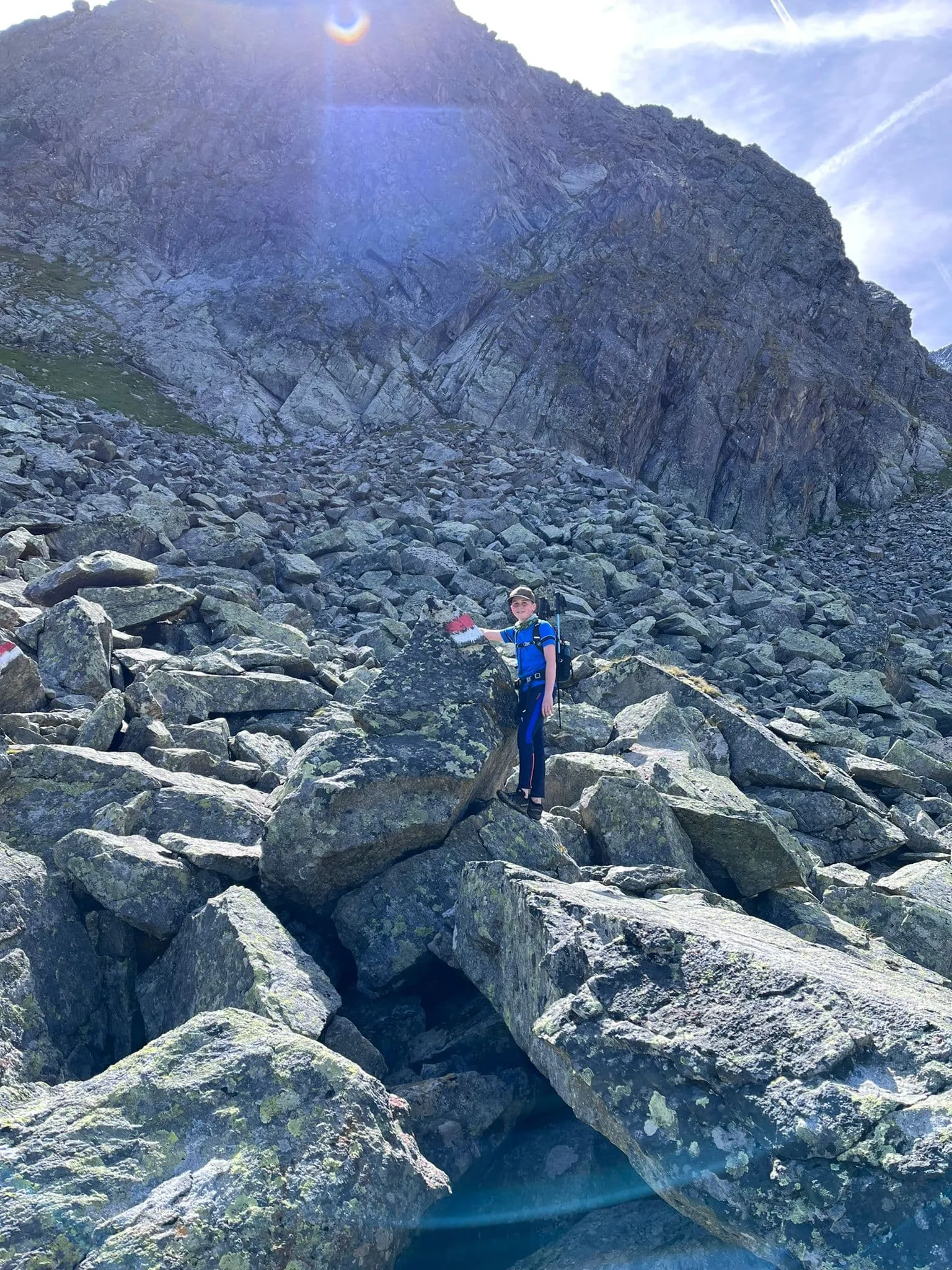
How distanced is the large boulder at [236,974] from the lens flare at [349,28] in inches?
3980

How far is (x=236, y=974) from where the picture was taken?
6.12 metres

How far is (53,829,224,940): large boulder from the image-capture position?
699cm

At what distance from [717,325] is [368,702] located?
7246cm

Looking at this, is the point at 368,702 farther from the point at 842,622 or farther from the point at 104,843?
the point at 842,622

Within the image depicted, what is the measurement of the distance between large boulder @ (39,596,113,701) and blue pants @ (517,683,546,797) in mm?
6943

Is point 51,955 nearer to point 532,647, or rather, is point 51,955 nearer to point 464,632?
point 464,632

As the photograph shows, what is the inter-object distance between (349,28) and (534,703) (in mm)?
101318

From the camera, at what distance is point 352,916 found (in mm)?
7609

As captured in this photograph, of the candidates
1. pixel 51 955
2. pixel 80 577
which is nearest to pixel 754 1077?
pixel 51 955

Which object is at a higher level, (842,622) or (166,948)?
(842,622)

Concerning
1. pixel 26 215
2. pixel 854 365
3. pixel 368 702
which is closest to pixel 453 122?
pixel 26 215

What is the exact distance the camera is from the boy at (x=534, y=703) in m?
9.45

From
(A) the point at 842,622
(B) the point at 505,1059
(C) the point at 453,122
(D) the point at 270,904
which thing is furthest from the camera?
(C) the point at 453,122

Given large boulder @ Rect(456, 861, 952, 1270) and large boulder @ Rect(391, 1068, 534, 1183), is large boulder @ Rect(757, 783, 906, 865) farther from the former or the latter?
large boulder @ Rect(391, 1068, 534, 1183)
